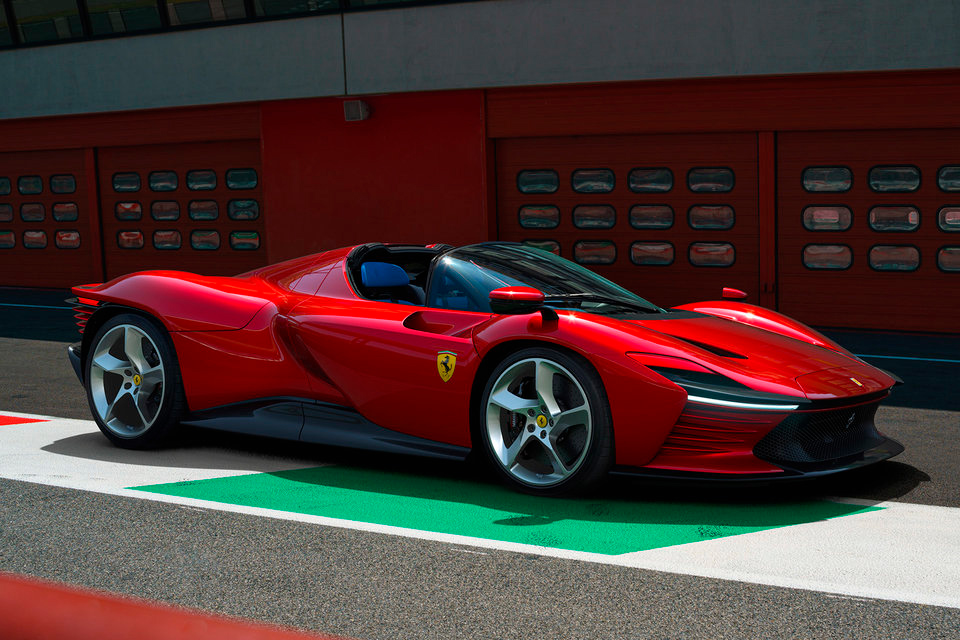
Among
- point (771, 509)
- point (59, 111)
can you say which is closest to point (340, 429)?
point (771, 509)

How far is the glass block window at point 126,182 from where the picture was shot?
16.9 meters

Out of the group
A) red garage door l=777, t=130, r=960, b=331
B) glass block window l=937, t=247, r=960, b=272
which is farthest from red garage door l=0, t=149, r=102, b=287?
glass block window l=937, t=247, r=960, b=272

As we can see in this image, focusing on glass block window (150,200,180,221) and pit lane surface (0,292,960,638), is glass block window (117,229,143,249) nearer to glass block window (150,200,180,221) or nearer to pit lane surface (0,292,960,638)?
glass block window (150,200,180,221)

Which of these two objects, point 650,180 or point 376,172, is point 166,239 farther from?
point 650,180

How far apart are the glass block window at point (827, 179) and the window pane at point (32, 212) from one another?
40.8ft

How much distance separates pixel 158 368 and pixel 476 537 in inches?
92.3

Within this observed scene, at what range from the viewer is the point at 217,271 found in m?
16.3

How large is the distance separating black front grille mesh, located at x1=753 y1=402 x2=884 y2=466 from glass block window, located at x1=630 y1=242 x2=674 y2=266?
8.38 meters

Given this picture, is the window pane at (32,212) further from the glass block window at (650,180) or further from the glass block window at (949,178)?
the glass block window at (949,178)

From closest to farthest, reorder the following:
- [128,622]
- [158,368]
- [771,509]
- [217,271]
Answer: [128,622]
[771,509]
[158,368]
[217,271]

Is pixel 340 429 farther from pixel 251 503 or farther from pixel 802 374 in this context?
pixel 802 374

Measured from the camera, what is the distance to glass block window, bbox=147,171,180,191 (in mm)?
16516

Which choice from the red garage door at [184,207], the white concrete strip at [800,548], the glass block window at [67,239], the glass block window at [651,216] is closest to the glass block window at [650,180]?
the glass block window at [651,216]

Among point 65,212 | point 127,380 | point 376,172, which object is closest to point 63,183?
point 65,212
